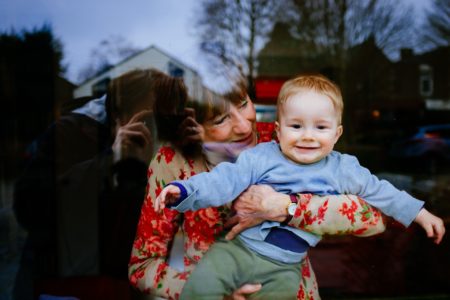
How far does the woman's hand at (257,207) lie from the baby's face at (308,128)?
0.46 feet

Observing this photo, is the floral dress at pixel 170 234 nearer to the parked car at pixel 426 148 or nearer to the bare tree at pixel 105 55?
the bare tree at pixel 105 55

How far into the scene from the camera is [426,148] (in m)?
3.63

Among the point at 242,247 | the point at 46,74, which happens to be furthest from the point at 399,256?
the point at 46,74

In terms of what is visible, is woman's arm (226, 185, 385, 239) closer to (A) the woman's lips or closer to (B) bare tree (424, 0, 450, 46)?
(A) the woman's lips

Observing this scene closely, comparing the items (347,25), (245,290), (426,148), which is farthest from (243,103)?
(347,25)

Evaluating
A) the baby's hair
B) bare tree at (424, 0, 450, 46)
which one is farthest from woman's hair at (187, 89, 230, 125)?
bare tree at (424, 0, 450, 46)

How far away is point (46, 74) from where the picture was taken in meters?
2.79

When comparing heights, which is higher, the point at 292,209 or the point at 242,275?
the point at 292,209

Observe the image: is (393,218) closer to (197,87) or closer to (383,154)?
(197,87)

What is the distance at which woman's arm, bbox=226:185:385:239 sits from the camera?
162 cm

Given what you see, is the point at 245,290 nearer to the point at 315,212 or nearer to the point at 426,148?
the point at 315,212

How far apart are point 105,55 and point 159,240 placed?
5.05ft

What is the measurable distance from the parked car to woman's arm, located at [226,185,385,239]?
1.83 m

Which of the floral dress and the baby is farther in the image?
the floral dress
